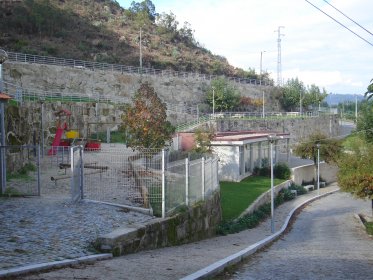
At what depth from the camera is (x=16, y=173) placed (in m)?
18.1

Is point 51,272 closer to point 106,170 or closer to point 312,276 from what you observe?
point 312,276

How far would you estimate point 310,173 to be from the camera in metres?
45.4

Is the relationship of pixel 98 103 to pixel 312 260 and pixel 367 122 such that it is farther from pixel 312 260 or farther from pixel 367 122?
pixel 312 260

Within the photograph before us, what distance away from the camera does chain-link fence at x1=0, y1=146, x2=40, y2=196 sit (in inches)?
542

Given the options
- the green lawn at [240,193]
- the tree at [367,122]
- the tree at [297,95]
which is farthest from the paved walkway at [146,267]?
the tree at [297,95]

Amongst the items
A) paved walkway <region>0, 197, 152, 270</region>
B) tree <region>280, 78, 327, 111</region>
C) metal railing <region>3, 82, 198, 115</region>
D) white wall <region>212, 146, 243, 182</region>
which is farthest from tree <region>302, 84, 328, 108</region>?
paved walkway <region>0, 197, 152, 270</region>

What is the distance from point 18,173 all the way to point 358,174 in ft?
52.8

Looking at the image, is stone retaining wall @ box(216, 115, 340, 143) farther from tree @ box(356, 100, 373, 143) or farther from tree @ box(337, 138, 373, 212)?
tree @ box(337, 138, 373, 212)

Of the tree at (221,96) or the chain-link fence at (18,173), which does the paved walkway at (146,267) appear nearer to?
the chain-link fence at (18,173)

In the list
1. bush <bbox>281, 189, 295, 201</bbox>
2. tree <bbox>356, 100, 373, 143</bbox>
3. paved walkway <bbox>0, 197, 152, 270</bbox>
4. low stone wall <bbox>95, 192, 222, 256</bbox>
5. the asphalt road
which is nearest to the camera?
paved walkway <bbox>0, 197, 152, 270</bbox>

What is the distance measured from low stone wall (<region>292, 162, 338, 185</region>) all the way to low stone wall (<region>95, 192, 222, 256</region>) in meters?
25.2

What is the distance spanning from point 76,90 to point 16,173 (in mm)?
35969

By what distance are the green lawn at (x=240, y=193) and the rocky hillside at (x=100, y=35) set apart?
142ft

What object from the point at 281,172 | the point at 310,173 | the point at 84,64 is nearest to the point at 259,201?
the point at 281,172
